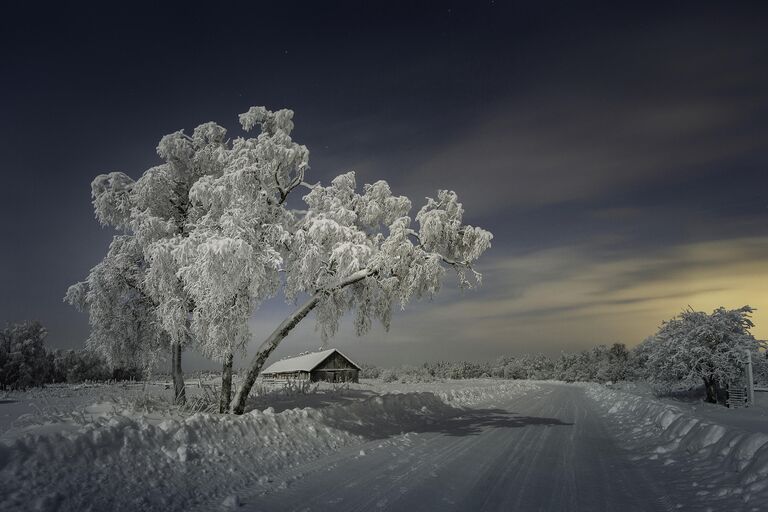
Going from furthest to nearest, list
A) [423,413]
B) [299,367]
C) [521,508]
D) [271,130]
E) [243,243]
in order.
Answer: [299,367], [423,413], [271,130], [243,243], [521,508]

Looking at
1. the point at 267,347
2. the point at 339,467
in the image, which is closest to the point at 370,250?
the point at 267,347

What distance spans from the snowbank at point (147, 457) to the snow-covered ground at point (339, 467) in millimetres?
24

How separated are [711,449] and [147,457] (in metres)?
11.3

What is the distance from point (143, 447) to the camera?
8188 mm

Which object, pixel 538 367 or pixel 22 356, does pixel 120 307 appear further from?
A: pixel 538 367

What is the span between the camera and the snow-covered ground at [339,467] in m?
6.55

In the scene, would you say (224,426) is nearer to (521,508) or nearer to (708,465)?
(521,508)

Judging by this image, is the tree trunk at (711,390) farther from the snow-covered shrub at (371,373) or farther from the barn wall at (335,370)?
the snow-covered shrub at (371,373)

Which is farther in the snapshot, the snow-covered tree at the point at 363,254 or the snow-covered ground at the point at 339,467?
the snow-covered tree at the point at 363,254

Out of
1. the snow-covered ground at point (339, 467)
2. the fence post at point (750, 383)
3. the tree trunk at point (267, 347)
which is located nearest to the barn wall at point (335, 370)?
the fence post at point (750, 383)

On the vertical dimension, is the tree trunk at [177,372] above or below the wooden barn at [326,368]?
above

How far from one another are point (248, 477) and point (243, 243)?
6.88 metres

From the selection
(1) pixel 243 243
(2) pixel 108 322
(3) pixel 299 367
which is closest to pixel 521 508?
(1) pixel 243 243

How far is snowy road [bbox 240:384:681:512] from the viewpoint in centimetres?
663
